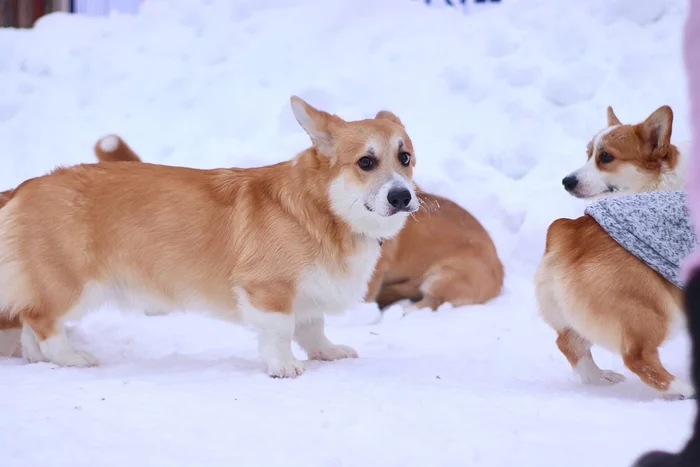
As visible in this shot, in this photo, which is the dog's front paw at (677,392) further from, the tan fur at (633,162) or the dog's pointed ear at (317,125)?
the dog's pointed ear at (317,125)

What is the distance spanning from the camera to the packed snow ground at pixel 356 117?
4.95 feet

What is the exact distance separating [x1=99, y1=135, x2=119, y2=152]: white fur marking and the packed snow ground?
2.57ft

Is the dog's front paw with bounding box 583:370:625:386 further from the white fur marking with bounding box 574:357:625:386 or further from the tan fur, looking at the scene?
the tan fur

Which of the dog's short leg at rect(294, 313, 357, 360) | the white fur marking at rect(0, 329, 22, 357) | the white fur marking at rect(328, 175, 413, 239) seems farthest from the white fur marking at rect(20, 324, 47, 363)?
the white fur marking at rect(328, 175, 413, 239)

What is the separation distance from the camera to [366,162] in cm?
244

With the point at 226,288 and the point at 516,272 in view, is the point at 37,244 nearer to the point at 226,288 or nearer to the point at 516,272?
the point at 226,288

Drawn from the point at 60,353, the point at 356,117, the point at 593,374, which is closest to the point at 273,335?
the point at 60,353

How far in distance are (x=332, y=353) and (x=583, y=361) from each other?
2.80 ft

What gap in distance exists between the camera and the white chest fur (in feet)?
8.09

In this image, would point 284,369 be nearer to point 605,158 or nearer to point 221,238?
point 221,238

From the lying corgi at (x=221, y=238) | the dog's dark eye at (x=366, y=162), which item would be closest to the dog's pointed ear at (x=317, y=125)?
the lying corgi at (x=221, y=238)

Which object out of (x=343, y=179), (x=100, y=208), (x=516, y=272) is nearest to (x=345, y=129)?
(x=343, y=179)

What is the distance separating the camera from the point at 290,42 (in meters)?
5.58

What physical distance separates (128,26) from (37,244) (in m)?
3.75
